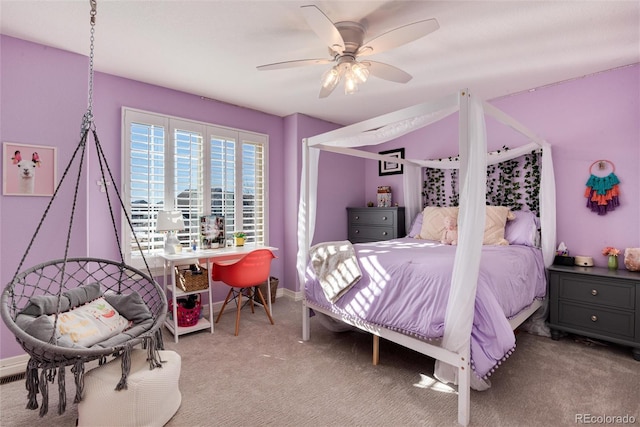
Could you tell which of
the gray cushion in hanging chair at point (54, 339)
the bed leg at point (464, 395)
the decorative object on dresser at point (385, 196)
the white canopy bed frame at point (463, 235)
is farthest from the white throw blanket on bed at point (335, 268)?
the decorative object on dresser at point (385, 196)

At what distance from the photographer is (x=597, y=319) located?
9.18ft

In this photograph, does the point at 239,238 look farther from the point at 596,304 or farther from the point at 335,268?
the point at 596,304

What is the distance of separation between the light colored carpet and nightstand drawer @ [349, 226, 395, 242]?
5.78 feet

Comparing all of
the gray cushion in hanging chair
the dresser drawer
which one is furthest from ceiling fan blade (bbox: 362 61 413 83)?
the dresser drawer

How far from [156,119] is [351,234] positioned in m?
3.14

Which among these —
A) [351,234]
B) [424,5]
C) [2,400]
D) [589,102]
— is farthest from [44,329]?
[589,102]

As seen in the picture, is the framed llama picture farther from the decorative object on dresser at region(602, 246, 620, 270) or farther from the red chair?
the decorative object on dresser at region(602, 246, 620, 270)

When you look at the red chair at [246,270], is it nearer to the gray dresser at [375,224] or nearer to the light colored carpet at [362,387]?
the light colored carpet at [362,387]

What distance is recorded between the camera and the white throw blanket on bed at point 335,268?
8.57ft

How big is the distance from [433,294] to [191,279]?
7.70 ft

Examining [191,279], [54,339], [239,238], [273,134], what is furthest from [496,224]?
[54,339]

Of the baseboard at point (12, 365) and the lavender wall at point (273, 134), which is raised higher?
the lavender wall at point (273, 134)

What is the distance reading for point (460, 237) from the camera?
193 cm

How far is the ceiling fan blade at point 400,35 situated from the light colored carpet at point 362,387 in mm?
2322
